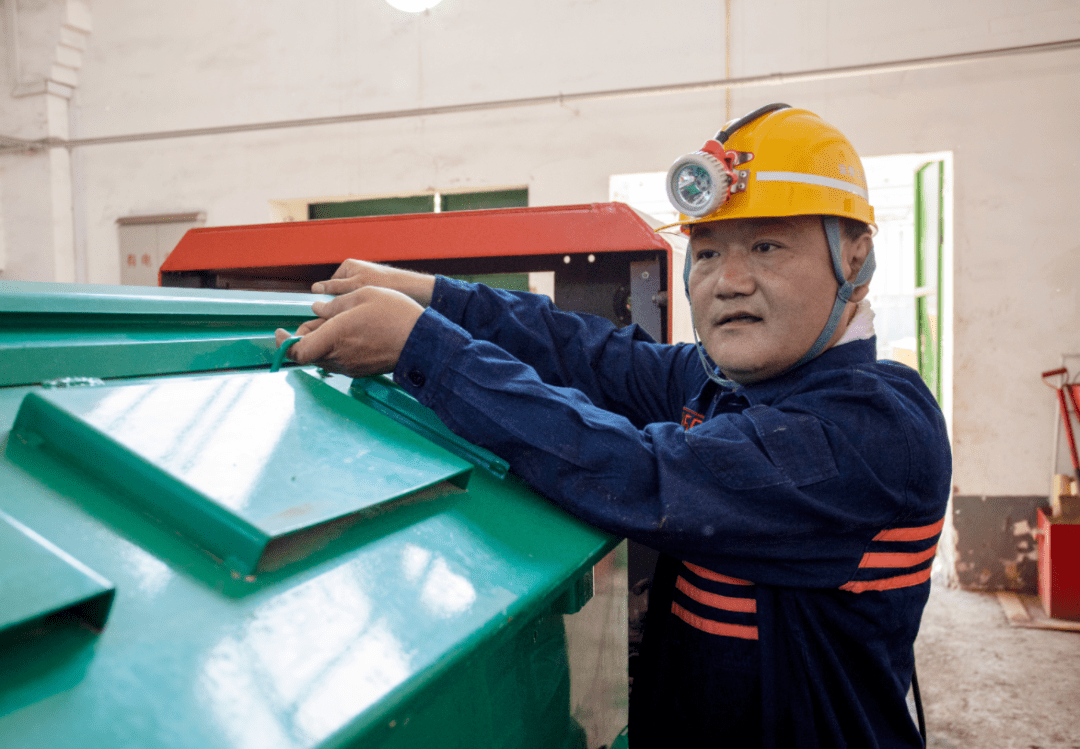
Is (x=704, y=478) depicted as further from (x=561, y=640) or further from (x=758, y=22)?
(x=758, y=22)

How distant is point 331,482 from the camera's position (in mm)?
660

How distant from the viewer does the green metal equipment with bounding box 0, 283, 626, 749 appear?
417mm

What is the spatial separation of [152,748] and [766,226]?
96 cm

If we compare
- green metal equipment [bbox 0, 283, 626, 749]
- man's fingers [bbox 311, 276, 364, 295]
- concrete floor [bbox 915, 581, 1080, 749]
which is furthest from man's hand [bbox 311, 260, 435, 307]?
concrete floor [bbox 915, 581, 1080, 749]

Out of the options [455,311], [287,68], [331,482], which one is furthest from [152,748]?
[287,68]

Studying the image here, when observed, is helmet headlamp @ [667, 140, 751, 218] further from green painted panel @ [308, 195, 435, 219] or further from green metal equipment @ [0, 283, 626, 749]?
green painted panel @ [308, 195, 435, 219]

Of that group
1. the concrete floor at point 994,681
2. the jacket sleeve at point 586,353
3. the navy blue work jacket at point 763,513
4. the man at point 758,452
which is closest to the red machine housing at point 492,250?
the jacket sleeve at point 586,353

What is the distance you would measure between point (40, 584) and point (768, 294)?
0.91 m

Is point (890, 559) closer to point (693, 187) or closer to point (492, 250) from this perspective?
point (693, 187)

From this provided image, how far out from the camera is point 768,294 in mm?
1021

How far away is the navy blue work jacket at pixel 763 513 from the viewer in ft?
2.77

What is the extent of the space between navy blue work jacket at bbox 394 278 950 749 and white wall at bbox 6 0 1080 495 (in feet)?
10.8

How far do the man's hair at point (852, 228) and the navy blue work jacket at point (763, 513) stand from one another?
0.57ft

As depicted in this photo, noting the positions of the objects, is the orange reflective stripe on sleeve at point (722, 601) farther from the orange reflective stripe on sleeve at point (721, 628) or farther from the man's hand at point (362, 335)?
the man's hand at point (362, 335)
